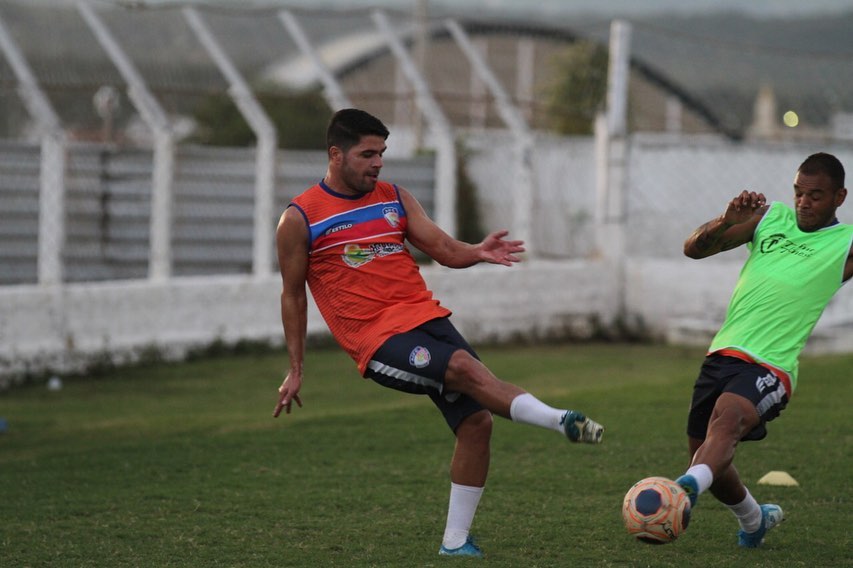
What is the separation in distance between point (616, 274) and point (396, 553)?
10768 mm

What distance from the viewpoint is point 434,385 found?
623 cm

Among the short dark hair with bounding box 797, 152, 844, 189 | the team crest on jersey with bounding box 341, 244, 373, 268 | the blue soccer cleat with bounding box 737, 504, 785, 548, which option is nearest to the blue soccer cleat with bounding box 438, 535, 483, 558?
the blue soccer cleat with bounding box 737, 504, 785, 548

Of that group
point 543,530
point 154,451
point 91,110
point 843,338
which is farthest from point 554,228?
point 543,530

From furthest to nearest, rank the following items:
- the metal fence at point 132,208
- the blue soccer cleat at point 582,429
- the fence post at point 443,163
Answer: the fence post at point 443,163 → the metal fence at point 132,208 → the blue soccer cleat at point 582,429

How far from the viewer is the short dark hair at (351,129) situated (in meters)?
6.38

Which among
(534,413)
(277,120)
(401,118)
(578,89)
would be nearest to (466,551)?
(534,413)

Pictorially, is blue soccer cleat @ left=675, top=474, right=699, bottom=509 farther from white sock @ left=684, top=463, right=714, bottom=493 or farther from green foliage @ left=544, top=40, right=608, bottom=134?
green foliage @ left=544, top=40, right=608, bottom=134

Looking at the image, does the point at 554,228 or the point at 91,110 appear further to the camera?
the point at 554,228

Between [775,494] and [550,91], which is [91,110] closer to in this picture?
[550,91]

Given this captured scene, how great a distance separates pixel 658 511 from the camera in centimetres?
538

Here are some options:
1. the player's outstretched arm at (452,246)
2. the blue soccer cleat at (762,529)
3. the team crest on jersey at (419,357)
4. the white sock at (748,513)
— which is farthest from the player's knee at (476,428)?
the blue soccer cleat at (762,529)

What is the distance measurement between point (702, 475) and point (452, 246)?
1.63m

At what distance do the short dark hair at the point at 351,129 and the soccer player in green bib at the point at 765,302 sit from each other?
1584mm

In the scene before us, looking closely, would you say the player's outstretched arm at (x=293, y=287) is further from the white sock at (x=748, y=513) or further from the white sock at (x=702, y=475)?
the white sock at (x=748, y=513)
